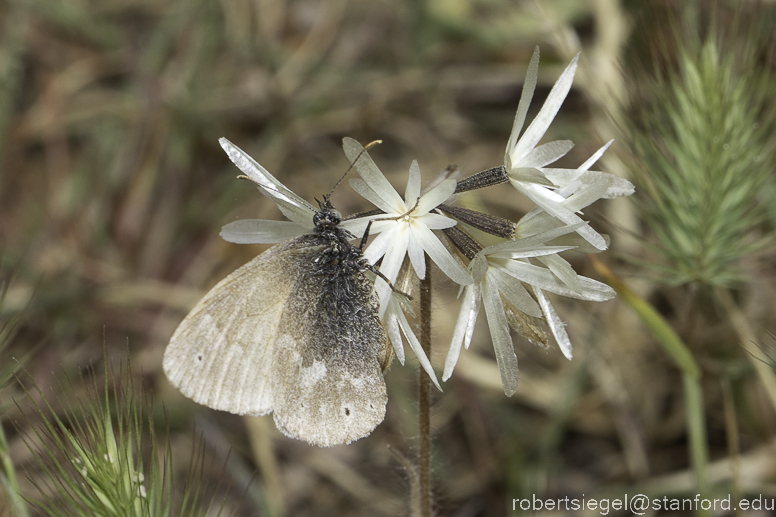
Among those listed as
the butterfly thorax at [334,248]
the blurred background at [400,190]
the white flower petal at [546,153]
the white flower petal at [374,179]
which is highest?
the blurred background at [400,190]

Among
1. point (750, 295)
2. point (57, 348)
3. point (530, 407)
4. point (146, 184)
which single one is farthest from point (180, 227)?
point (750, 295)

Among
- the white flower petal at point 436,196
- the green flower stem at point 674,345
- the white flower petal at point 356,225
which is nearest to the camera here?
the white flower petal at point 436,196

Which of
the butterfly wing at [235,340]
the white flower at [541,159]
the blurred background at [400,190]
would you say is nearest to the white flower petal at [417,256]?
the white flower at [541,159]

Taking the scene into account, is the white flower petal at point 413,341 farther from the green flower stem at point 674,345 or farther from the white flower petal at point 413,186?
the green flower stem at point 674,345

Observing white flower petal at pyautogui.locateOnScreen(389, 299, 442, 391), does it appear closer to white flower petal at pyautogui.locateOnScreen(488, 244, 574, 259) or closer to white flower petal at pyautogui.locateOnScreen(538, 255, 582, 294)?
white flower petal at pyautogui.locateOnScreen(488, 244, 574, 259)

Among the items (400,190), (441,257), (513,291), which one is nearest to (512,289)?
(513,291)

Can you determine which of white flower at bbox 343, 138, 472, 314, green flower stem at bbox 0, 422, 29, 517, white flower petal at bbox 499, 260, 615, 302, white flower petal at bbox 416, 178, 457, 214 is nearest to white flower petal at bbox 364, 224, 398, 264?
white flower at bbox 343, 138, 472, 314
